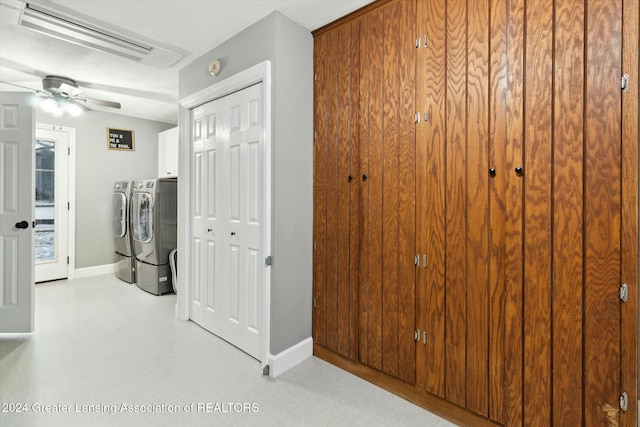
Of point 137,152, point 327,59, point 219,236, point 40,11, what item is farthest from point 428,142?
point 137,152

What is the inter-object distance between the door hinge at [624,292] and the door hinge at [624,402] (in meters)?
0.38

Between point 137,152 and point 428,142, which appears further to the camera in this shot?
point 137,152

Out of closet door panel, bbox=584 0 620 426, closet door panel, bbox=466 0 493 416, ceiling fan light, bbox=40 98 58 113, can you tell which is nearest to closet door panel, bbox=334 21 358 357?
closet door panel, bbox=466 0 493 416

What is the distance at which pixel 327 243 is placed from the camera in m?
2.31

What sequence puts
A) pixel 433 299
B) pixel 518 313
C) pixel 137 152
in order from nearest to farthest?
pixel 518 313 < pixel 433 299 < pixel 137 152

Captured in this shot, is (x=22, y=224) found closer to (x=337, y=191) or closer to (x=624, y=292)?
(x=337, y=191)

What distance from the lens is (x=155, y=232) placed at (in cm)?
380

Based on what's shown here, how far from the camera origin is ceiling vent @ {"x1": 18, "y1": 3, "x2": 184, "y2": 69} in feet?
7.00

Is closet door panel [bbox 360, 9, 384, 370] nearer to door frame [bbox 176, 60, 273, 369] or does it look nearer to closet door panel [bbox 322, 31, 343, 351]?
closet door panel [bbox 322, 31, 343, 351]

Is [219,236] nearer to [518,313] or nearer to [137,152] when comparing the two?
[518,313]

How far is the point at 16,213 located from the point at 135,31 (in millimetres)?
1910

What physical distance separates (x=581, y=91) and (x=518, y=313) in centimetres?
104

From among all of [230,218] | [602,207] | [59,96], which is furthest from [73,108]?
[602,207]

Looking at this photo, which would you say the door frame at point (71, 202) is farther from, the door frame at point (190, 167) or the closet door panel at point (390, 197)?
the closet door panel at point (390, 197)
